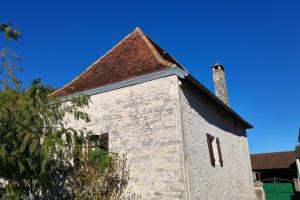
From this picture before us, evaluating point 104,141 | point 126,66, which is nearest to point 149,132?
point 104,141

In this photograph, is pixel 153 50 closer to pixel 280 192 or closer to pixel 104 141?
pixel 104 141

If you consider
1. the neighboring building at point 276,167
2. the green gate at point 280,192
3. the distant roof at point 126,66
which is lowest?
the green gate at point 280,192

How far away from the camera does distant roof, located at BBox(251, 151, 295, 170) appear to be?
26.9 m

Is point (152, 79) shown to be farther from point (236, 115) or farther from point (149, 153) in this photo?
point (236, 115)

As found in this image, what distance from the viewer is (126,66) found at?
10375 mm

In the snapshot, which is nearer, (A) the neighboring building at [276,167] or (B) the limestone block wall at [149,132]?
(B) the limestone block wall at [149,132]

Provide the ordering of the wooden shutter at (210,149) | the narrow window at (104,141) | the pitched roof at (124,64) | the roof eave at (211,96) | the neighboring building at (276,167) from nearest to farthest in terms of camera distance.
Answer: the roof eave at (211,96)
the narrow window at (104,141)
the pitched roof at (124,64)
the wooden shutter at (210,149)
the neighboring building at (276,167)

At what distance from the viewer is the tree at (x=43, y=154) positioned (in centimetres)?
486

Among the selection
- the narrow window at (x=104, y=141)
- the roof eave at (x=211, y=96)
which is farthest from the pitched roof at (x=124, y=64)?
the narrow window at (x=104, y=141)

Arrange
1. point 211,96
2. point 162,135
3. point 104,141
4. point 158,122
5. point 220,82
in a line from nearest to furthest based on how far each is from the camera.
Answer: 1. point 162,135
2. point 158,122
3. point 104,141
4. point 211,96
5. point 220,82

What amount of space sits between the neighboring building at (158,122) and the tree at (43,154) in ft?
2.75

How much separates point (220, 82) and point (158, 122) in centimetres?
770

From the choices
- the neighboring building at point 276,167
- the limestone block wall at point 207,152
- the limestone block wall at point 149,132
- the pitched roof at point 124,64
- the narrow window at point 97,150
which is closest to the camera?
the narrow window at point 97,150

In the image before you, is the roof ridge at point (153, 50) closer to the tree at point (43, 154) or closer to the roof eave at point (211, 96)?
the roof eave at point (211, 96)
